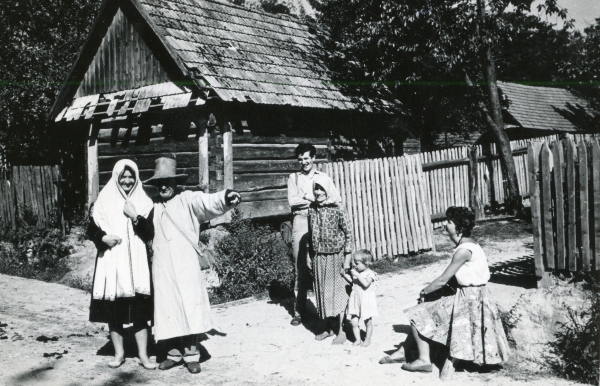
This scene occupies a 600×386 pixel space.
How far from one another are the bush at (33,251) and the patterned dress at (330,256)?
254 inches

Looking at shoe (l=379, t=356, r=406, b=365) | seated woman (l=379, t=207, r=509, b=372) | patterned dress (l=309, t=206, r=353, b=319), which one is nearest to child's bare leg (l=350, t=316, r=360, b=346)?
patterned dress (l=309, t=206, r=353, b=319)

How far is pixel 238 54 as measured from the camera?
12281 millimetres

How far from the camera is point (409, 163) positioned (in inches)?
413

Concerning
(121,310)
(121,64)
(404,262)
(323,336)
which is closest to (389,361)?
(323,336)

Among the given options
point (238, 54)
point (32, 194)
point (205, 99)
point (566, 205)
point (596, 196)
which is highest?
point (238, 54)

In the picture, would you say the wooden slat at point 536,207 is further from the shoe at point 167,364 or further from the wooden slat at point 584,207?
the shoe at point 167,364

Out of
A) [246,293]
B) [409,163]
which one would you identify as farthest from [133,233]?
[409,163]

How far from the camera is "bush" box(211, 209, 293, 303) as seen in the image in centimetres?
830

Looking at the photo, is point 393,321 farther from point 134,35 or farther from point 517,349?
point 134,35

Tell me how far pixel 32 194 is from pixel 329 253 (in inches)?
396

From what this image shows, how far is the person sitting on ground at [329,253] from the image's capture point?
19.3ft

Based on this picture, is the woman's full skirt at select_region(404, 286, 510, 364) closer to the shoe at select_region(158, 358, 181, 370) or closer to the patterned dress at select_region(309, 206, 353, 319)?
the patterned dress at select_region(309, 206, 353, 319)

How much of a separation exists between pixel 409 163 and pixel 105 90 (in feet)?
24.3

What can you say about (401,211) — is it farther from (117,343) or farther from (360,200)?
(117,343)
